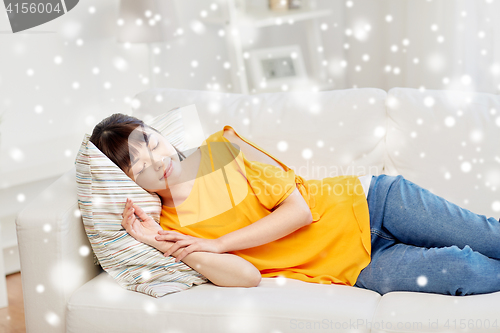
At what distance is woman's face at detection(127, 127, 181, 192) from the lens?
123cm

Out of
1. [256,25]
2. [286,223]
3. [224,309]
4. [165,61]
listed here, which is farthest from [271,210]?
[165,61]

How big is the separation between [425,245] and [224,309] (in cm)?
57

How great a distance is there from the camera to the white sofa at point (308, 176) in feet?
3.54

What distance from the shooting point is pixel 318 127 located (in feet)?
5.12

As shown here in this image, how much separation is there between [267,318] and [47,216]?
60 cm

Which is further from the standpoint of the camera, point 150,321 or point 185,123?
point 185,123

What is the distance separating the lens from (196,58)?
295 centimetres

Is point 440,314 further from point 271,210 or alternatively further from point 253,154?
point 253,154

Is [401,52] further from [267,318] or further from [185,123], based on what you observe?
[267,318]

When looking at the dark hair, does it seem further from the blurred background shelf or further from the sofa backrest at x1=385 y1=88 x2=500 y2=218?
the blurred background shelf

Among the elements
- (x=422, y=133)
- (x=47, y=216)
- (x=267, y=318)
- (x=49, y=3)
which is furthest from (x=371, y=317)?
(x=49, y=3)

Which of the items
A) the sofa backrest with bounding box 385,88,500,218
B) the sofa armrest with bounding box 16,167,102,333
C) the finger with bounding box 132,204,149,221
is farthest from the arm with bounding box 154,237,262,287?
the sofa backrest with bounding box 385,88,500,218

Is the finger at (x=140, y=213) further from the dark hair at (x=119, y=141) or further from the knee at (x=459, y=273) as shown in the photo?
the knee at (x=459, y=273)

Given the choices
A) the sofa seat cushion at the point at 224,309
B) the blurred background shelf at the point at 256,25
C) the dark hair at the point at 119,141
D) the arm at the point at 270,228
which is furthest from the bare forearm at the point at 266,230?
the blurred background shelf at the point at 256,25
